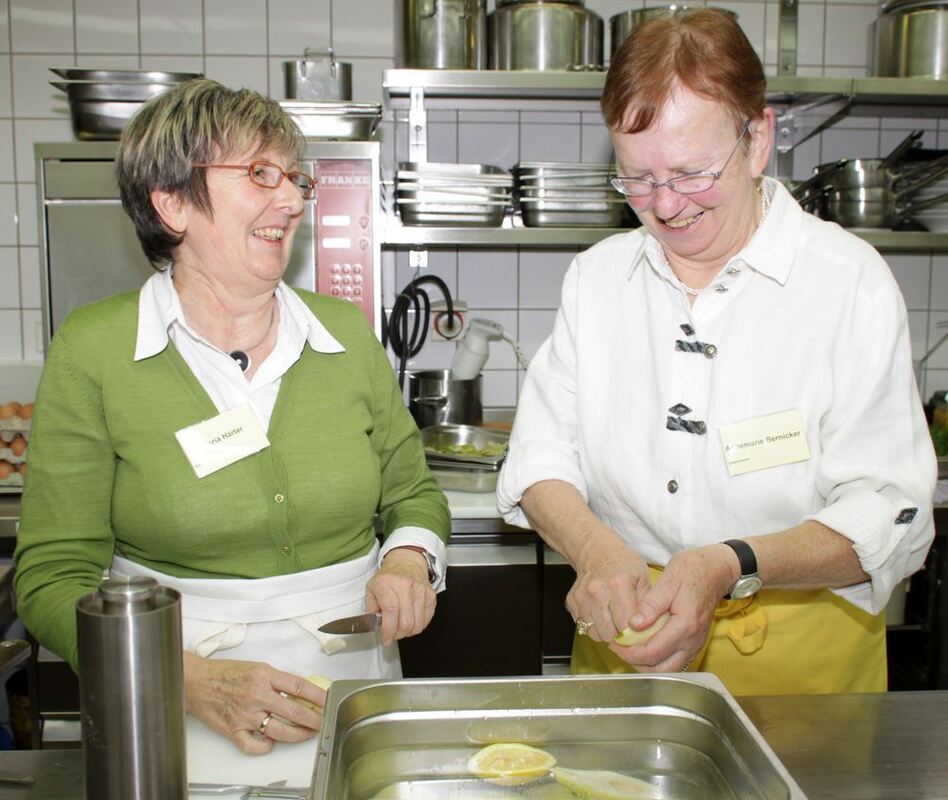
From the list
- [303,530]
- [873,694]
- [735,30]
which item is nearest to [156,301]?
[303,530]

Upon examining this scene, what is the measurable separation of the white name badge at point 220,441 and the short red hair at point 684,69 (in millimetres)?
679

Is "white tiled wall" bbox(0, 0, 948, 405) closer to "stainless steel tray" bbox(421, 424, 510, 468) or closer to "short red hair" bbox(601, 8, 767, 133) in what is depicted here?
"stainless steel tray" bbox(421, 424, 510, 468)

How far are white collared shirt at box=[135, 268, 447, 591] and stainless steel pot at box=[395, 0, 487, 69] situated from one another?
148 cm

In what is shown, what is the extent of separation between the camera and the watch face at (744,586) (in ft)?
3.92

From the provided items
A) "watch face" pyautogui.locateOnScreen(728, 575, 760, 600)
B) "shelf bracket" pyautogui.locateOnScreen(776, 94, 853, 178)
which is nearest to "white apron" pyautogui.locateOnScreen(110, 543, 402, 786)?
"watch face" pyautogui.locateOnScreen(728, 575, 760, 600)

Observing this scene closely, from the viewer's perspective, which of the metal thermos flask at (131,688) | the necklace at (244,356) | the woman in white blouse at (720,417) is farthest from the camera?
the necklace at (244,356)

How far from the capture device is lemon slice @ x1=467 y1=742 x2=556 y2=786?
2.90ft

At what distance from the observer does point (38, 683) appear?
2.33 meters

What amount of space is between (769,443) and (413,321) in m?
1.95

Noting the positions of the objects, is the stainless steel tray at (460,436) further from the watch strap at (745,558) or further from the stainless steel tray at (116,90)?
the watch strap at (745,558)

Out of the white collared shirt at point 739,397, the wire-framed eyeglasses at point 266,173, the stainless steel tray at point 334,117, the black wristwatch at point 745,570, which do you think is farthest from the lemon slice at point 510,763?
the stainless steel tray at point 334,117

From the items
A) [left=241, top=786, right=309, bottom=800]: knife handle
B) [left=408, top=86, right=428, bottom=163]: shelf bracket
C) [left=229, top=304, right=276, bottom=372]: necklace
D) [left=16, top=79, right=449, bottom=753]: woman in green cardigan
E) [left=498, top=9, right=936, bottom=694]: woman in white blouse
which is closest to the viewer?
[left=241, top=786, right=309, bottom=800]: knife handle

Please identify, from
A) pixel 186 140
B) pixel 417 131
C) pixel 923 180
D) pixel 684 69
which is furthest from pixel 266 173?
pixel 923 180

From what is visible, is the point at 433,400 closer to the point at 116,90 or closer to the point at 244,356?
the point at 116,90
